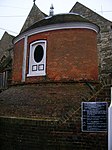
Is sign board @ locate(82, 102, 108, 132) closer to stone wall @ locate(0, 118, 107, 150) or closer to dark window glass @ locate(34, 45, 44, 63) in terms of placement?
stone wall @ locate(0, 118, 107, 150)

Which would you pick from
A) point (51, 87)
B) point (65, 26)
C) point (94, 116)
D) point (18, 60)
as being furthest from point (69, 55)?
point (94, 116)

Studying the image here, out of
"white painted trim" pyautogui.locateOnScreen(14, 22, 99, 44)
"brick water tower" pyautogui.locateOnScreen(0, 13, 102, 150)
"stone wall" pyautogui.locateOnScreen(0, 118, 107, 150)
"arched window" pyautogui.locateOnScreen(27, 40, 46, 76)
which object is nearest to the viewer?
"stone wall" pyautogui.locateOnScreen(0, 118, 107, 150)

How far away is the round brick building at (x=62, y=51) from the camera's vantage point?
8.87 m

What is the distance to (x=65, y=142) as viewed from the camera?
6500 mm

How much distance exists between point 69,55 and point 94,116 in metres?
3.37

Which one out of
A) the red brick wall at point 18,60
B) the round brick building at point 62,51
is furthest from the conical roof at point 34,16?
the round brick building at point 62,51

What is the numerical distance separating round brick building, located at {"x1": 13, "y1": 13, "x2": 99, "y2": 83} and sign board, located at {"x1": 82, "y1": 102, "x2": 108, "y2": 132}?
244cm

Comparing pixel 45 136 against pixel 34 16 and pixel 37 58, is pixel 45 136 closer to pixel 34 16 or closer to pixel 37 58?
pixel 37 58

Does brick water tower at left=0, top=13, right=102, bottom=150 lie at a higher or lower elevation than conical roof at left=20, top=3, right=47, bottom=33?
lower

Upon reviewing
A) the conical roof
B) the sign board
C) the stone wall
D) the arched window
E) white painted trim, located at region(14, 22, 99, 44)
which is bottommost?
the stone wall

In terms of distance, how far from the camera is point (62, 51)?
Result: 8.97m

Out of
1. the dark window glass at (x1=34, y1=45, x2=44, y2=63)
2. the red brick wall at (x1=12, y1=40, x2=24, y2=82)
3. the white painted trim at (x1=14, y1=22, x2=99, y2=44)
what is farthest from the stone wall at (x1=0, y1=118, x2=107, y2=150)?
the white painted trim at (x1=14, y1=22, x2=99, y2=44)

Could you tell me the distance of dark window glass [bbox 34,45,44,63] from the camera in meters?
9.55

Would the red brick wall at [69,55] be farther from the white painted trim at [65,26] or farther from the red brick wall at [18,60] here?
the red brick wall at [18,60]
